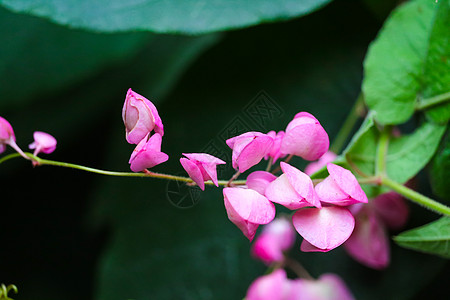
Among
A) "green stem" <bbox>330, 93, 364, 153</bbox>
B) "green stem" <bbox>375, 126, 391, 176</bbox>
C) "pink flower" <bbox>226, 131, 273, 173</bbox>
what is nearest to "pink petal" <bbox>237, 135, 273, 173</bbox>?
"pink flower" <bbox>226, 131, 273, 173</bbox>

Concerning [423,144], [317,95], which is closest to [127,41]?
[317,95]

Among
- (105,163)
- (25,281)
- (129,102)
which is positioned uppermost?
(129,102)

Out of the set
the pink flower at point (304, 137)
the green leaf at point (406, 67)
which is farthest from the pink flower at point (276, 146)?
the green leaf at point (406, 67)

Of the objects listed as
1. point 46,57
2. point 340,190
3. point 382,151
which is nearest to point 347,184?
point 340,190

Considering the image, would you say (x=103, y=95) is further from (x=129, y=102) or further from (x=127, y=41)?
(x=129, y=102)

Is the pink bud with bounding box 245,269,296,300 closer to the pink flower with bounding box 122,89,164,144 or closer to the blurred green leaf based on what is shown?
the pink flower with bounding box 122,89,164,144

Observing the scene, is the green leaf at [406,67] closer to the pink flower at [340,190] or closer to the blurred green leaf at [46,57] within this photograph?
the pink flower at [340,190]
